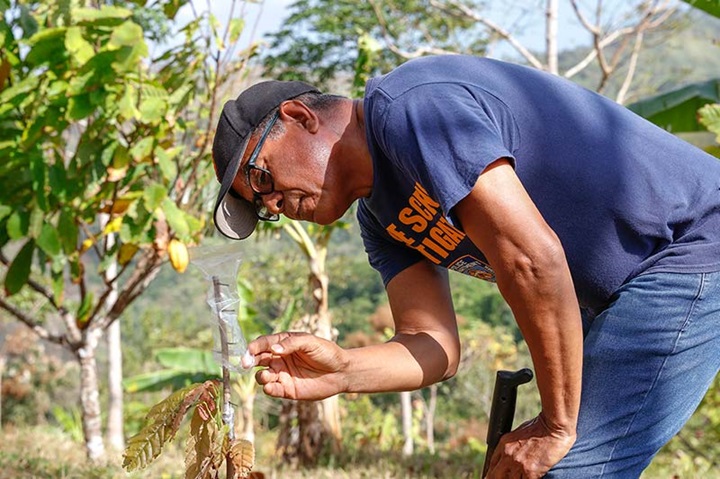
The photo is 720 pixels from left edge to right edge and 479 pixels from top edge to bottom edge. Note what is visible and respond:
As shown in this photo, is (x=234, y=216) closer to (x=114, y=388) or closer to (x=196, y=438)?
(x=196, y=438)

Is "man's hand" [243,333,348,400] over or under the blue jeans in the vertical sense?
under

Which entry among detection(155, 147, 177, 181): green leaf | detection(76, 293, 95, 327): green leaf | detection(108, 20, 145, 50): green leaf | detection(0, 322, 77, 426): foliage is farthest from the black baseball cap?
detection(0, 322, 77, 426): foliage

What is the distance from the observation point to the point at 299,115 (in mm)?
1988

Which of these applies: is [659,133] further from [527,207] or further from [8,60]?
[8,60]

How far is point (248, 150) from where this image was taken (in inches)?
79.1

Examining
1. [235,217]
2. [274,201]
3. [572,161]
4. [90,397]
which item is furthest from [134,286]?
[572,161]

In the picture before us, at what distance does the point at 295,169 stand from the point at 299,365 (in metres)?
0.49

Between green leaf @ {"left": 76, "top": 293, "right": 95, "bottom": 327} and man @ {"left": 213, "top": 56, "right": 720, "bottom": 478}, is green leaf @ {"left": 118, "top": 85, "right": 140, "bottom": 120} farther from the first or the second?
man @ {"left": 213, "top": 56, "right": 720, "bottom": 478}

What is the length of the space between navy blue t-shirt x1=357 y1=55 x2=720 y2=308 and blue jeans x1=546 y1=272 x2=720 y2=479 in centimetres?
5

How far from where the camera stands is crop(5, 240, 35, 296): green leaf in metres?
4.37

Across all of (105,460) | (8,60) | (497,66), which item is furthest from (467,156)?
(105,460)

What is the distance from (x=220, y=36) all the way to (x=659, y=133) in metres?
3.04

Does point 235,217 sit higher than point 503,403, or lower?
higher

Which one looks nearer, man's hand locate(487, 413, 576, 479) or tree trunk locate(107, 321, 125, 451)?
man's hand locate(487, 413, 576, 479)
